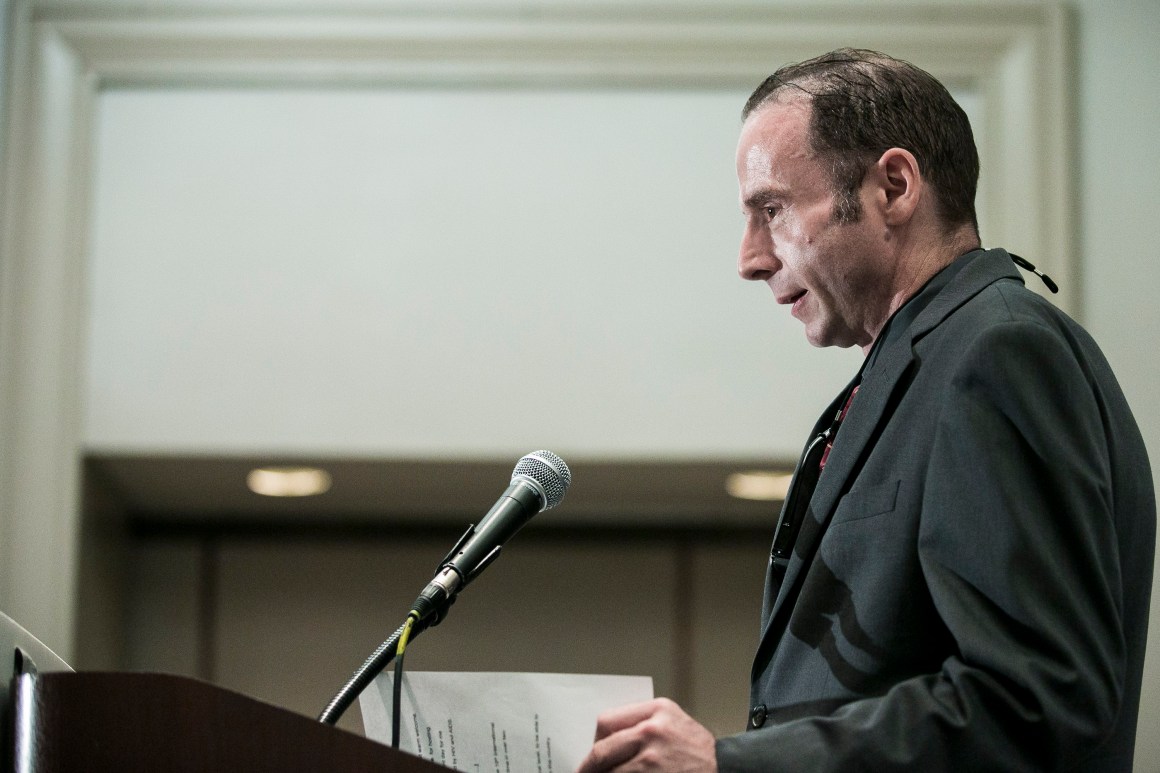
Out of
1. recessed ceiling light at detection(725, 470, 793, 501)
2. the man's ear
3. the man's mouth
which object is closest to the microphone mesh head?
the man's mouth

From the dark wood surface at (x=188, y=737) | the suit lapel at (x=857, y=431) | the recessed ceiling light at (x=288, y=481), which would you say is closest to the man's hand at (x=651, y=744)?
the dark wood surface at (x=188, y=737)

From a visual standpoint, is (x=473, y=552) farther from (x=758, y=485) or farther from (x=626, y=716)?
(x=758, y=485)

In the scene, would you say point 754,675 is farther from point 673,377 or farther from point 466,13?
point 466,13

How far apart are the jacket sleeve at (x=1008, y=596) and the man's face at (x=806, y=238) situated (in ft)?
1.20

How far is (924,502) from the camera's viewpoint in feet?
4.29

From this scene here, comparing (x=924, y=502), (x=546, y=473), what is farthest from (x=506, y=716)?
(x=924, y=502)

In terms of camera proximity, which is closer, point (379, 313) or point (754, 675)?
point (754, 675)

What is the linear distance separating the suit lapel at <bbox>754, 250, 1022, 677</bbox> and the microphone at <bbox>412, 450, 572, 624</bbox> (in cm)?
27

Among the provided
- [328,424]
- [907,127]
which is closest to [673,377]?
[328,424]

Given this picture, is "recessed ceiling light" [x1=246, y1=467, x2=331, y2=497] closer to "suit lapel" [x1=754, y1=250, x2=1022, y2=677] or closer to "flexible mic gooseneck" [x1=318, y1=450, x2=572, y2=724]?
"flexible mic gooseneck" [x1=318, y1=450, x2=572, y2=724]

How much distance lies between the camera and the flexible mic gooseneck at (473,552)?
134 centimetres

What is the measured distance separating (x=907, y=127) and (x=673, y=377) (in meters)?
2.10

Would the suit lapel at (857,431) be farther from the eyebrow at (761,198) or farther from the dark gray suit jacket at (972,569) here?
the eyebrow at (761,198)

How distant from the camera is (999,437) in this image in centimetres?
126
